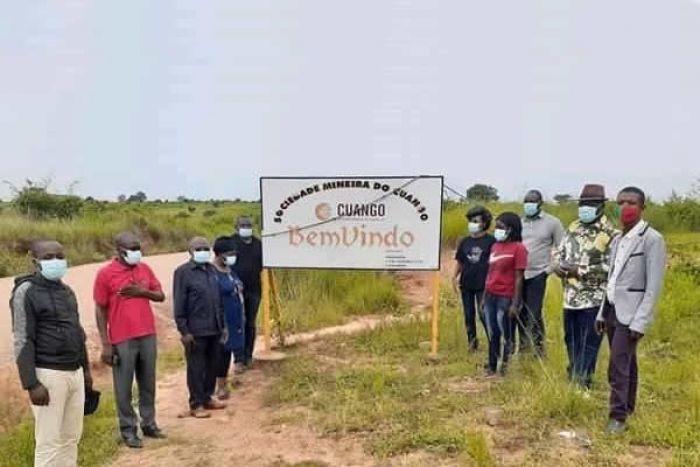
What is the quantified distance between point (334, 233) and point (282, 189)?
0.81 metres

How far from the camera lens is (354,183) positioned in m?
8.59

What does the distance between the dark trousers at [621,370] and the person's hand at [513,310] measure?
1.51m

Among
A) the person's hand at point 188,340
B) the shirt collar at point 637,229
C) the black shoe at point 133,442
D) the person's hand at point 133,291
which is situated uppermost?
the shirt collar at point 637,229

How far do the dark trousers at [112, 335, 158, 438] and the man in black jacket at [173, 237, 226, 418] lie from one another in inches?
19.1

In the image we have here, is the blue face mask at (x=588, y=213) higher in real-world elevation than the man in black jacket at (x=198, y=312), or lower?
higher

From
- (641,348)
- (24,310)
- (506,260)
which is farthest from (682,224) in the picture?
(24,310)

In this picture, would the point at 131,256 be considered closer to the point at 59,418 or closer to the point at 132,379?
the point at 132,379

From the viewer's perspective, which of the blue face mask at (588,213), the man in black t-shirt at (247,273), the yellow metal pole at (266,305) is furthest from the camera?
the yellow metal pole at (266,305)

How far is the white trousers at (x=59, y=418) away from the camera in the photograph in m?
4.89

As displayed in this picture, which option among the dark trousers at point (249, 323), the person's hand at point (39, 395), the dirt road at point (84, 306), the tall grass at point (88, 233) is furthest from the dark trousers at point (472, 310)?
the tall grass at point (88, 233)

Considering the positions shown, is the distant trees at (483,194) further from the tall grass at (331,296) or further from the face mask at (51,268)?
the face mask at (51,268)

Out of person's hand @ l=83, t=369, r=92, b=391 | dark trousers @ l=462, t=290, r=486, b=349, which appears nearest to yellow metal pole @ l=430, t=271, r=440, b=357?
dark trousers @ l=462, t=290, r=486, b=349

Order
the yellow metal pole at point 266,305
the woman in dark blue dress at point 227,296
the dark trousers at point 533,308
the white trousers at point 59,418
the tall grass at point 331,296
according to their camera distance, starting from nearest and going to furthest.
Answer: the white trousers at point 59,418 < the dark trousers at point 533,308 < the woman in dark blue dress at point 227,296 < the yellow metal pole at point 266,305 < the tall grass at point 331,296

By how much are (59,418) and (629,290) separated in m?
3.93
